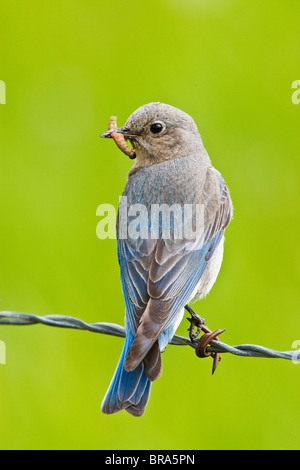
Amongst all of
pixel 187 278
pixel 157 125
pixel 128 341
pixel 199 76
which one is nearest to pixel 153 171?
pixel 157 125

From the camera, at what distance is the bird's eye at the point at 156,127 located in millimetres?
5637

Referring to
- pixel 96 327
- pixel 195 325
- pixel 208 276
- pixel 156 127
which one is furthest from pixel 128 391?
pixel 156 127

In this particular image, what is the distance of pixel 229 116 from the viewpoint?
23.1ft

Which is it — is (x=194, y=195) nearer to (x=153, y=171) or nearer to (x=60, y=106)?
(x=153, y=171)

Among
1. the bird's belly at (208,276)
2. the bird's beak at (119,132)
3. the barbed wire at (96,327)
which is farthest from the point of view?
the bird's beak at (119,132)

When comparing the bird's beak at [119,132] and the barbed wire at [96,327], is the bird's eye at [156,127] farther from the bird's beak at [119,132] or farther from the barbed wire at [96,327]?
the barbed wire at [96,327]

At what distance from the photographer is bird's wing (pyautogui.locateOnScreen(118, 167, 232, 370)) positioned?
14.6 ft

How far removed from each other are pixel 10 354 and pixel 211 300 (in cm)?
171

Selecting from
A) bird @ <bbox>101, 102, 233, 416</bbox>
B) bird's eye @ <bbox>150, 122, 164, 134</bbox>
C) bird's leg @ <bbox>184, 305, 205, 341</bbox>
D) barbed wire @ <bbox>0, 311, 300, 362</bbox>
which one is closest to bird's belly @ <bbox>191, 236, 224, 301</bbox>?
bird @ <bbox>101, 102, 233, 416</bbox>

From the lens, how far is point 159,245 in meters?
4.91

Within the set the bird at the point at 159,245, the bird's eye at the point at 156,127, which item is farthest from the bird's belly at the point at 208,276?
the bird's eye at the point at 156,127

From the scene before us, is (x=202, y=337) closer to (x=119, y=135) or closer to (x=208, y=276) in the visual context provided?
(x=208, y=276)

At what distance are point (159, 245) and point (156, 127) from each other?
A: 1.12 metres

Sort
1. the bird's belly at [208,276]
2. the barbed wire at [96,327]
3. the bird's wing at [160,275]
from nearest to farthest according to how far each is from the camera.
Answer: the barbed wire at [96,327]
the bird's wing at [160,275]
the bird's belly at [208,276]
